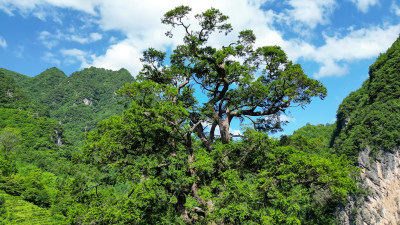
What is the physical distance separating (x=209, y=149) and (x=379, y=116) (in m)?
73.7

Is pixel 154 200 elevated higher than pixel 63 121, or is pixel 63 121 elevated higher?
pixel 63 121

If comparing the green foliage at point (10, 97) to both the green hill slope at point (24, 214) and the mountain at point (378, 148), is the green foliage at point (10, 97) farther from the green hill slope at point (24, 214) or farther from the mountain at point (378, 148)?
the mountain at point (378, 148)

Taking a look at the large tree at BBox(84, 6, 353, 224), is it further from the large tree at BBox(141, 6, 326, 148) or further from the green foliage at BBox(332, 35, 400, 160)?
the green foliage at BBox(332, 35, 400, 160)

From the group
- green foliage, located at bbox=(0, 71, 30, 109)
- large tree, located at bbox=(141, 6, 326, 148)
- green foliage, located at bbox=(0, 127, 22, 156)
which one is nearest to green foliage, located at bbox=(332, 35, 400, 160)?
large tree, located at bbox=(141, 6, 326, 148)

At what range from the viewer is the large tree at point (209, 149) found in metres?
9.01

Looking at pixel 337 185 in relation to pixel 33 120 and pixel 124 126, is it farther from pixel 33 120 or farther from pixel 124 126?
pixel 33 120

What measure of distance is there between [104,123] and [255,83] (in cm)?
602

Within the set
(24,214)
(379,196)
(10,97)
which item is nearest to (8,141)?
(24,214)

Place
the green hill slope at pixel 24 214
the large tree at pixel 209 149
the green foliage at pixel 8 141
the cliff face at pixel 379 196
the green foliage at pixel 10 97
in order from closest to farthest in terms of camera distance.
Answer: the large tree at pixel 209 149 < the green hill slope at pixel 24 214 < the cliff face at pixel 379 196 < the green foliage at pixel 8 141 < the green foliage at pixel 10 97

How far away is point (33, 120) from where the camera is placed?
4067 inches

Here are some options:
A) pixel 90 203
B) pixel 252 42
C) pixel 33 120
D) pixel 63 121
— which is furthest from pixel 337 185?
pixel 63 121

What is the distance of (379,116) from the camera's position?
230 feet

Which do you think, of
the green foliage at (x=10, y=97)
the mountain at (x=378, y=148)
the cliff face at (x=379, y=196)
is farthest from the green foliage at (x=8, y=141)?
the mountain at (x=378, y=148)

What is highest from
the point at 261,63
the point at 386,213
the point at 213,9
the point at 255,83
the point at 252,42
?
the point at 213,9
